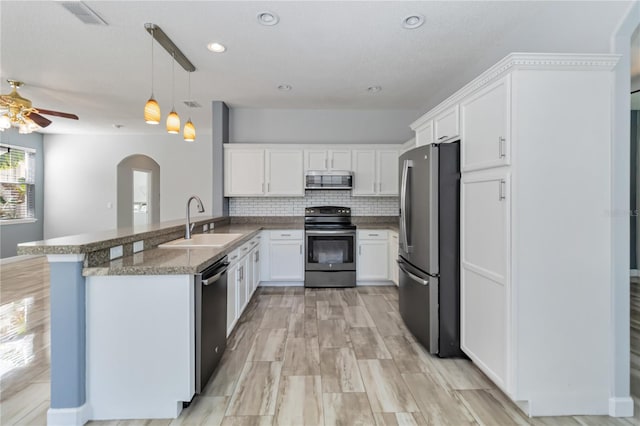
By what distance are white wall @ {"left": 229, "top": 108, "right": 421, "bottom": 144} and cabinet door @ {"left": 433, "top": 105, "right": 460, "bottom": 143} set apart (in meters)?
2.45

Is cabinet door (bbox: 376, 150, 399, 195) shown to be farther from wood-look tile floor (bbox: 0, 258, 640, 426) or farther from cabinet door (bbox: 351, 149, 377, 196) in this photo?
wood-look tile floor (bbox: 0, 258, 640, 426)

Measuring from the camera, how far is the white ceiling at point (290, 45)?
7.79 feet

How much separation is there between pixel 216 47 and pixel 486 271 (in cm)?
300

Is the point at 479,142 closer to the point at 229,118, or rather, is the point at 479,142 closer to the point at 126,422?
the point at 126,422

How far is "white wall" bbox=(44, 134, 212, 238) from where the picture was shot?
22.5ft

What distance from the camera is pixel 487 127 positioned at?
6.66 ft

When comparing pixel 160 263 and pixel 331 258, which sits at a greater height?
pixel 160 263

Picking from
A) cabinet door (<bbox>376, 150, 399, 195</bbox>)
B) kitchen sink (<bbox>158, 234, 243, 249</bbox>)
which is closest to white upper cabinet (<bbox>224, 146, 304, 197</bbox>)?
cabinet door (<bbox>376, 150, 399, 195</bbox>)

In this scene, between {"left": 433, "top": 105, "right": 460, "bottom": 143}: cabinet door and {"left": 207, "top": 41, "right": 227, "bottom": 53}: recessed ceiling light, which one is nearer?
{"left": 433, "top": 105, "right": 460, "bottom": 143}: cabinet door

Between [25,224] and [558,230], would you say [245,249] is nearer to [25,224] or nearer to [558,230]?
[558,230]

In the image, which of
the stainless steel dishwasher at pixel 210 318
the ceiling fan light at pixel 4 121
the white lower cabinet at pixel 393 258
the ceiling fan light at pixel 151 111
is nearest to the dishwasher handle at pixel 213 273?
the stainless steel dishwasher at pixel 210 318

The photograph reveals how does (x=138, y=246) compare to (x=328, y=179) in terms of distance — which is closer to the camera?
(x=138, y=246)

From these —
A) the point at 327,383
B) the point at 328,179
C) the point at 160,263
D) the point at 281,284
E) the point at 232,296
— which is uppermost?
the point at 328,179

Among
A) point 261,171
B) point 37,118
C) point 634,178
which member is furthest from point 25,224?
point 634,178
